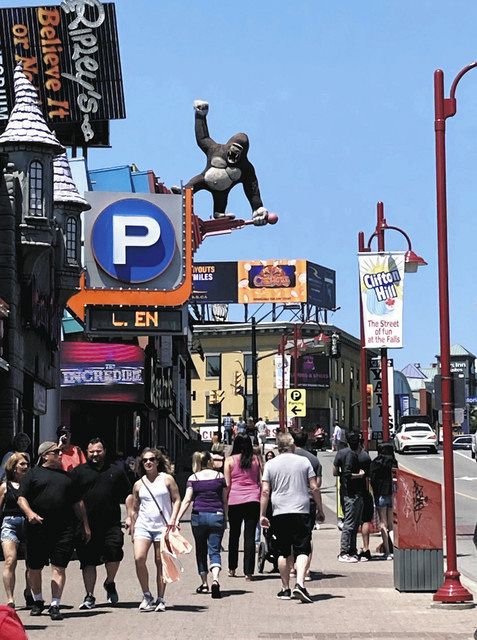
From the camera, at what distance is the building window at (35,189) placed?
26438mm

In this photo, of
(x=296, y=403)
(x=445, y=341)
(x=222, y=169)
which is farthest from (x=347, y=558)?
(x=296, y=403)

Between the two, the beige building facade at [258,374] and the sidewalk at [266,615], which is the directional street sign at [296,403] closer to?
the sidewalk at [266,615]

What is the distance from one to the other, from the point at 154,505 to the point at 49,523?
46.5 inches

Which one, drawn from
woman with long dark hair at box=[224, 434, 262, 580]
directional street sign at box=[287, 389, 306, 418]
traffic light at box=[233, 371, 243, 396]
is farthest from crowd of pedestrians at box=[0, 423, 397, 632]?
traffic light at box=[233, 371, 243, 396]

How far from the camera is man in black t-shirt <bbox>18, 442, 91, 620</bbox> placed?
554 inches

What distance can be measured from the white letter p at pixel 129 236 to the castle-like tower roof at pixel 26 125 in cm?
924

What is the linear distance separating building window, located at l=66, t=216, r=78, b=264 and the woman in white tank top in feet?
55.3

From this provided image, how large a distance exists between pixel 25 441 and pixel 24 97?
38.6 ft

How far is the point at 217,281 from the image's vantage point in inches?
4978

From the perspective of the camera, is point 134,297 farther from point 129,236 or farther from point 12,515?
point 12,515

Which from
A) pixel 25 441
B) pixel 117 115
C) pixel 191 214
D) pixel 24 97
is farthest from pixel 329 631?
pixel 117 115

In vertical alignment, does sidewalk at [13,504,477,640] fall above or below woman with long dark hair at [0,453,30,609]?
below

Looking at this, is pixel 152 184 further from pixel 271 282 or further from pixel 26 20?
pixel 271 282

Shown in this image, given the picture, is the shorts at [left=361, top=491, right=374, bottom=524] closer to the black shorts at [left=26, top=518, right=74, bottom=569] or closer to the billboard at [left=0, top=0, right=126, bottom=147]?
the black shorts at [left=26, top=518, right=74, bottom=569]
